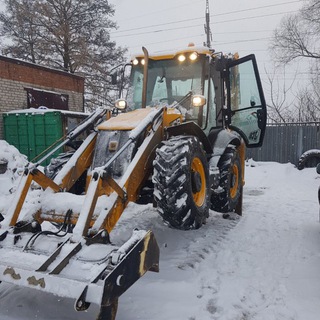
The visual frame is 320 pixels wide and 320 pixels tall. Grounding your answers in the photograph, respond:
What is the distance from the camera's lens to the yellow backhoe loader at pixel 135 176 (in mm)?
2639

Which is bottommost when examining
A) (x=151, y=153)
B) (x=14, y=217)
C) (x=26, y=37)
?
(x=14, y=217)

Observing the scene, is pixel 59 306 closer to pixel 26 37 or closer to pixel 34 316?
pixel 34 316

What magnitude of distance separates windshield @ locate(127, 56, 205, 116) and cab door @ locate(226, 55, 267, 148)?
852 millimetres

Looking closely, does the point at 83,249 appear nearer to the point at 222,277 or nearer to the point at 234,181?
the point at 222,277

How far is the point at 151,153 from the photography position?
14.1ft

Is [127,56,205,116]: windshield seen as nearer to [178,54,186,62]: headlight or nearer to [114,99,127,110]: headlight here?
[178,54,186,62]: headlight

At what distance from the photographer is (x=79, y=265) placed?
2.68m

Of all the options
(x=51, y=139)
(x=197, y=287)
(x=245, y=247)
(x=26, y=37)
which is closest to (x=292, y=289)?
(x=197, y=287)

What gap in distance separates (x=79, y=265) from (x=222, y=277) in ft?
5.53

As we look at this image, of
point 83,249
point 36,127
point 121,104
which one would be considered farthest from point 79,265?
point 36,127

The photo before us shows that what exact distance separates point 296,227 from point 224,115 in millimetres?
2174

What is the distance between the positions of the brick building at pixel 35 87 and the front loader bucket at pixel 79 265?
10415 millimetres

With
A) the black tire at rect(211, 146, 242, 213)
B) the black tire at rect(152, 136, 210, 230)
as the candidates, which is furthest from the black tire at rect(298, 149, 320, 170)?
the black tire at rect(152, 136, 210, 230)

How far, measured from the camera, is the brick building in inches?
488
